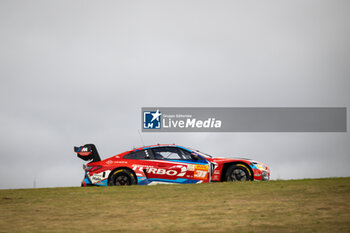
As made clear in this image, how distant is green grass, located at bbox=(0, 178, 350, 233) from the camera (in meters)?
7.46

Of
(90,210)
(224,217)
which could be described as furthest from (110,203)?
(224,217)

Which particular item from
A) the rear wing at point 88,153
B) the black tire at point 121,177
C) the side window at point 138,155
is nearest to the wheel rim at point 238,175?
the side window at point 138,155

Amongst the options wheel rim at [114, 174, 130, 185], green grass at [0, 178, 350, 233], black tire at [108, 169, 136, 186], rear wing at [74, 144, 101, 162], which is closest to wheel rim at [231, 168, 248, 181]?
green grass at [0, 178, 350, 233]

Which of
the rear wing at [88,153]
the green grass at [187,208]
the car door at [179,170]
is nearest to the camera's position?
the green grass at [187,208]

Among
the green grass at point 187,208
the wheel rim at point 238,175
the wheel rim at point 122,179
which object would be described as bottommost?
the green grass at point 187,208

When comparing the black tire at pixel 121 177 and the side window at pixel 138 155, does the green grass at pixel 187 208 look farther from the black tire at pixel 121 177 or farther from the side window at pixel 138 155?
the side window at pixel 138 155

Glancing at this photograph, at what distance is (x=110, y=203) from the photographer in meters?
10.1

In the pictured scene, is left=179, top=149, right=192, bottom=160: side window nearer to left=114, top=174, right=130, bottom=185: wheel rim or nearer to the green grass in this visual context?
the green grass

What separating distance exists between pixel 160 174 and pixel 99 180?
181cm

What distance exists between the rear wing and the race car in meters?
0.40

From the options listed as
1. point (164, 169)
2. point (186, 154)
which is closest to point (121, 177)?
point (164, 169)

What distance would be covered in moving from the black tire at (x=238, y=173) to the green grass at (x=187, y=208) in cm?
77

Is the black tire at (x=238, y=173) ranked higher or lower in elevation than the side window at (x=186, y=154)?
lower

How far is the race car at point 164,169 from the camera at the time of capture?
12.8m
